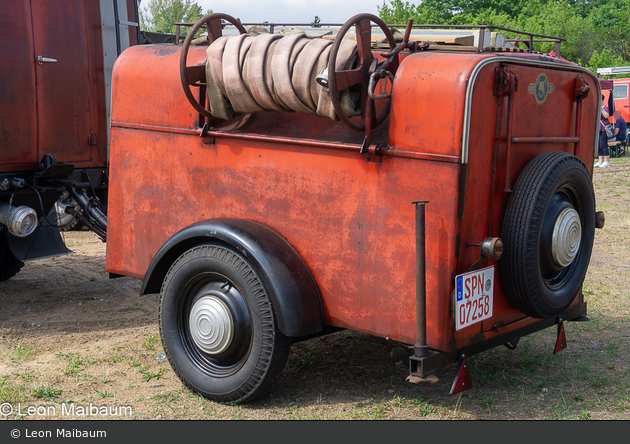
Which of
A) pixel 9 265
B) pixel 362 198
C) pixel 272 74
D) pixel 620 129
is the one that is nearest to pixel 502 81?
pixel 362 198

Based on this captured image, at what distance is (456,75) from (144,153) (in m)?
2.18

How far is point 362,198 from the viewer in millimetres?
3375

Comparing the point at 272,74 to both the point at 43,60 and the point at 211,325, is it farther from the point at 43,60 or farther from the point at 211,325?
the point at 43,60

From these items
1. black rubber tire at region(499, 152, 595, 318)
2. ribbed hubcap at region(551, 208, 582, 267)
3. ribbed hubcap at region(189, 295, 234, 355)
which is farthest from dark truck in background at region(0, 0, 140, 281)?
ribbed hubcap at region(551, 208, 582, 267)

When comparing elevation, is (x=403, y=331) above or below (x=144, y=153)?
below

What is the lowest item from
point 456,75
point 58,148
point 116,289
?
point 116,289

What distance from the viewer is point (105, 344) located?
486cm

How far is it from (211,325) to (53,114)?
2.93 m

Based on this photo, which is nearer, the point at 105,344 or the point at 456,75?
the point at 456,75

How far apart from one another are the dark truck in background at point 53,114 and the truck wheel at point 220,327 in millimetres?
2079

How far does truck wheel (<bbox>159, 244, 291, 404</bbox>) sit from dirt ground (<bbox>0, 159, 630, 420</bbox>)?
0.15 m

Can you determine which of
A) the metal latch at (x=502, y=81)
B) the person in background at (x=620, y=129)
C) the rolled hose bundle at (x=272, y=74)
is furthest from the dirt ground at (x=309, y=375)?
the person in background at (x=620, y=129)

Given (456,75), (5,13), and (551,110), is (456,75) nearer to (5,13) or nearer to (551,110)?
(551,110)
